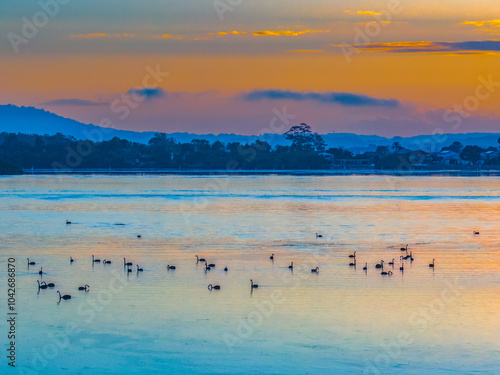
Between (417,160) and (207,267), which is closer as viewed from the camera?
(207,267)

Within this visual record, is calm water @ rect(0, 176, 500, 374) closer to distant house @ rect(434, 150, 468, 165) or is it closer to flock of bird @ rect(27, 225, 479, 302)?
flock of bird @ rect(27, 225, 479, 302)

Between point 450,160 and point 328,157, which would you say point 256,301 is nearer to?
point 328,157

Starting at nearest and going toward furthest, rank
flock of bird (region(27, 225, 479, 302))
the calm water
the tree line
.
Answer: the calm water
flock of bird (region(27, 225, 479, 302))
the tree line

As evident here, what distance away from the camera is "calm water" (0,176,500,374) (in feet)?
55.8

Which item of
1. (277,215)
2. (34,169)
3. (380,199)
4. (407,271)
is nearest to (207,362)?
(407,271)

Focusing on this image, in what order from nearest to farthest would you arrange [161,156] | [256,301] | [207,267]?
[256,301]
[207,267]
[161,156]

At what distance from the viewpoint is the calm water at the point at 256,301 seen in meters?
17.0

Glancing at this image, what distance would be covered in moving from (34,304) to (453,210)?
129 ft

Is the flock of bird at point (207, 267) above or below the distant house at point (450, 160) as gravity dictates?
below

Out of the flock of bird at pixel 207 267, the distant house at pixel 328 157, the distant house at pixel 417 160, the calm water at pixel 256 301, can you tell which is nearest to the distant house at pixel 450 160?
the distant house at pixel 417 160

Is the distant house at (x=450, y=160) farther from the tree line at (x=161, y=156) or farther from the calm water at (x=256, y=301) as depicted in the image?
the calm water at (x=256, y=301)

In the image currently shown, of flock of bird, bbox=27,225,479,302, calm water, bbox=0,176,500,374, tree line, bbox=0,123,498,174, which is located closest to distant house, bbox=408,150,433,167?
tree line, bbox=0,123,498,174

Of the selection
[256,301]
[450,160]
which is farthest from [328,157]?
[256,301]

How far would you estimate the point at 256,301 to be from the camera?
22125 mm
